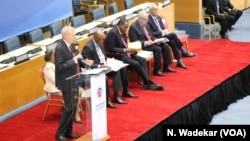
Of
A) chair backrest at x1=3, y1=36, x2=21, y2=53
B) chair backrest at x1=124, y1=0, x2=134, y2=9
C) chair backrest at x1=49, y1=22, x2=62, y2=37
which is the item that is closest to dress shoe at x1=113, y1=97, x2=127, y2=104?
chair backrest at x1=3, y1=36, x2=21, y2=53

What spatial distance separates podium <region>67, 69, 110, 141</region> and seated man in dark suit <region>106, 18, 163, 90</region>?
6.76 ft

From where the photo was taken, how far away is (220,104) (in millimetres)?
9797

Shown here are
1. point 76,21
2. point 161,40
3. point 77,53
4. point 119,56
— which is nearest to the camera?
point 77,53

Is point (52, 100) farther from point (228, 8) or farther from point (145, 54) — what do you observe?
point (228, 8)

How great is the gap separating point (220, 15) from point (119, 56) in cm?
469

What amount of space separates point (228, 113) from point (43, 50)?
3231mm

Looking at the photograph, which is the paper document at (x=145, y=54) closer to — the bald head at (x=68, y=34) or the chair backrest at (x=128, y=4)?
the bald head at (x=68, y=34)

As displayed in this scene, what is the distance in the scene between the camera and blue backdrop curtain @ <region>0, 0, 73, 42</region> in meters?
11.0

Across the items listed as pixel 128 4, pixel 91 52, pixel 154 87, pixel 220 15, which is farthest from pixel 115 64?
pixel 220 15

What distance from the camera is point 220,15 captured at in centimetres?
1366

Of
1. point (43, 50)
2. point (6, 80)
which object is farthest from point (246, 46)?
point (6, 80)

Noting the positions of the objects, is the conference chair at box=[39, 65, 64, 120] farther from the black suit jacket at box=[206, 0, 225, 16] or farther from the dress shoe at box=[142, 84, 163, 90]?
the black suit jacket at box=[206, 0, 225, 16]

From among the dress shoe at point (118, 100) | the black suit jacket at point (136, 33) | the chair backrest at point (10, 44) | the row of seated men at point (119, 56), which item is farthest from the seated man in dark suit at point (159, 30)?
the chair backrest at point (10, 44)

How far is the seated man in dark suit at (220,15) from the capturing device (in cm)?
1359
